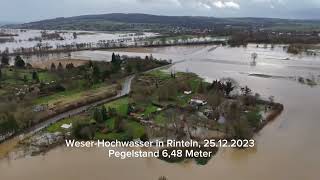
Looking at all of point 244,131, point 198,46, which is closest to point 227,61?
point 198,46

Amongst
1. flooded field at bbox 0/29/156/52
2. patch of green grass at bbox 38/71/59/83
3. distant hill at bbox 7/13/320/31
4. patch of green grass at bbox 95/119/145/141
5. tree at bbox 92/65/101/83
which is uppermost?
distant hill at bbox 7/13/320/31

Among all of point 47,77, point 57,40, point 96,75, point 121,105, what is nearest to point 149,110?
point 121,105

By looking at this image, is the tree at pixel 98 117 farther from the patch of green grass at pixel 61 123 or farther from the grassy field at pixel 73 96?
the grassy field at pixel 73 96

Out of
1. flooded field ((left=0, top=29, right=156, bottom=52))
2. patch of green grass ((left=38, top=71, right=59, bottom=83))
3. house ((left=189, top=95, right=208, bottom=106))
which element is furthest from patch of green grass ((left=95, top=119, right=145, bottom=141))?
flooded field ((left=0, top=29, right=156, bottom=52))

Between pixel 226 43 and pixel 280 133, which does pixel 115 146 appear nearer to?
pixel 280 133

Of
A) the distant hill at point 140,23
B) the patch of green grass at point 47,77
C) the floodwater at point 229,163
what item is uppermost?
the distant hill at point 140,23

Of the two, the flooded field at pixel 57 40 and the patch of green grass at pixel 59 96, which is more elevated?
the flooded field at pixel 57 40

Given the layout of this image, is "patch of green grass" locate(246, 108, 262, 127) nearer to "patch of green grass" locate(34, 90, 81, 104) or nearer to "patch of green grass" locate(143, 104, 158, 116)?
"patch of green grass" locate(143, 104, 158, 116)

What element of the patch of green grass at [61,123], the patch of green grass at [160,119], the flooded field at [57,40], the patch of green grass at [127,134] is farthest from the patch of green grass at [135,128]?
the flooded field at [57,40]

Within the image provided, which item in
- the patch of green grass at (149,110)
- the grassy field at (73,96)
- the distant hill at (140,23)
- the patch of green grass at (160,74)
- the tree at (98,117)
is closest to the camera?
the tree at (98,117)
